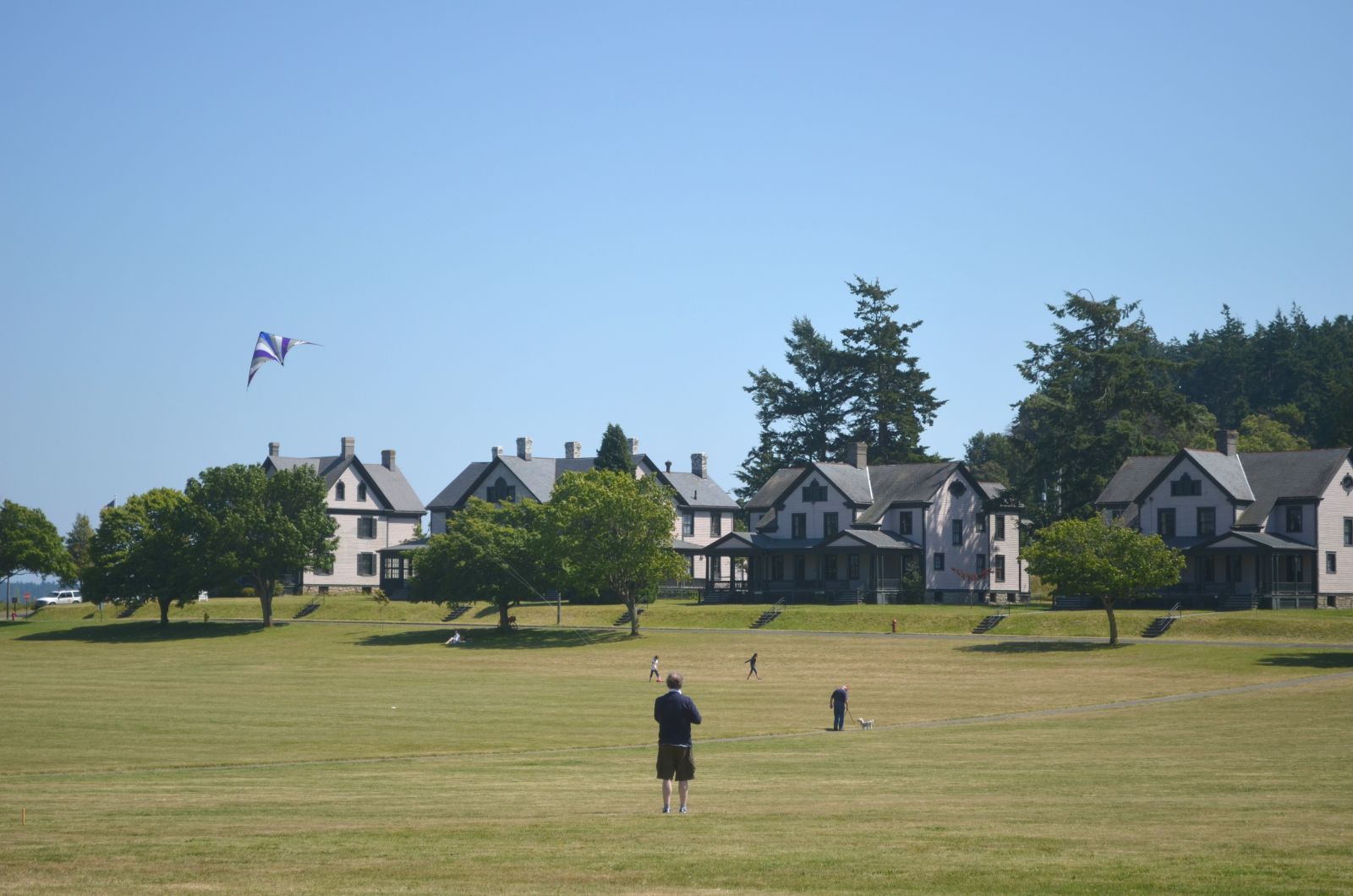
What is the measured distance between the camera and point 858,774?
86.9 feet

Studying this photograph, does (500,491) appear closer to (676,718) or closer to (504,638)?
(504,638)

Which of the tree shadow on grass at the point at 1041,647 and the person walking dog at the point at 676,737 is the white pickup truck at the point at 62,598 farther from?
the person walking dog at the point at 676,737

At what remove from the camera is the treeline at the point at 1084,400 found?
9800 cm

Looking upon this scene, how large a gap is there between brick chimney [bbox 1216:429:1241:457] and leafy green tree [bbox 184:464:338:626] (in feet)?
181

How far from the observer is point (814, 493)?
98.0 m

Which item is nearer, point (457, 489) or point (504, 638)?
point (504, 638)

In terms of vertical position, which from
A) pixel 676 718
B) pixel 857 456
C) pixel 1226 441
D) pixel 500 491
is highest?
pixel 857 456

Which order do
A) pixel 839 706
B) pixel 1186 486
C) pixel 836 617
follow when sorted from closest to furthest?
1. pixel 839 706
2. pixel 836 617
3. pixel 1186 486

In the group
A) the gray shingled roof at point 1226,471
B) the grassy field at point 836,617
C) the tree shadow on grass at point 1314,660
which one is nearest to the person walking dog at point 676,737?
the tree shadow on grass at point 1314,660

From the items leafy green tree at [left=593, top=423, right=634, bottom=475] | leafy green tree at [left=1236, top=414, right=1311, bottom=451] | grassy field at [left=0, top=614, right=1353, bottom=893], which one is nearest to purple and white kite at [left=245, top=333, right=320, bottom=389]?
grassy field at [left=0, top=614, right=1353, bottom=893]

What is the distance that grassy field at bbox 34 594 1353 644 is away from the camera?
220 feet

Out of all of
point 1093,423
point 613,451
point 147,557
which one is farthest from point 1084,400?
point 147,557

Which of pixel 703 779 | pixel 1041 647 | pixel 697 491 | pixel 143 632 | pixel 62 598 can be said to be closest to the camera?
pixel 703 779

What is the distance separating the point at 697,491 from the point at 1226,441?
4075 centimetres
